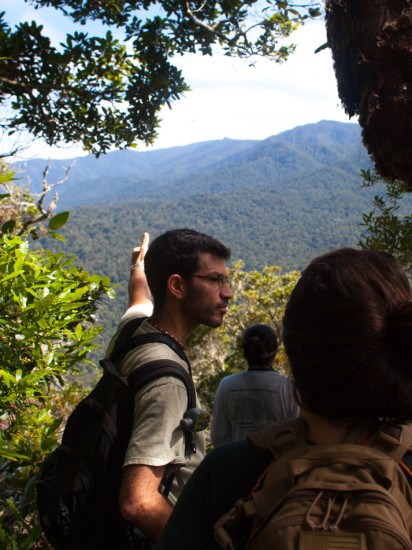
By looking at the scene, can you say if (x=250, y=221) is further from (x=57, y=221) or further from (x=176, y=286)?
(x=176, y=286)

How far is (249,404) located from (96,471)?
4.69 ft

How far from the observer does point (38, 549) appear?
6.14 feet

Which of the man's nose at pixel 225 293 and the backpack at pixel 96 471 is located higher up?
the man's nose at pixel 225 293

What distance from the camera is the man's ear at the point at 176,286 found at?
5.36 feet

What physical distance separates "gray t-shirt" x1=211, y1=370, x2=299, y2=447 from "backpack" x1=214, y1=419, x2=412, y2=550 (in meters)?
1.78

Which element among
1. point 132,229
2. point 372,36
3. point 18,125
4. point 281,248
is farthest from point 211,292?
point 132,229

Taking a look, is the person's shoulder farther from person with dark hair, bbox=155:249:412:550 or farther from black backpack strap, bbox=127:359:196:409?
black backpack strap, bbox=127:359:196:409

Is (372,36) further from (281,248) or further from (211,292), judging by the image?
(281,248)

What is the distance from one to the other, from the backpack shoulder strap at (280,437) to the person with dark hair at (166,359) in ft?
1.54

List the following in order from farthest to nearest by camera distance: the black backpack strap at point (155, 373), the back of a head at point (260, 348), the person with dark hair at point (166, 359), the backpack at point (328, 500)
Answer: the back of a head at point (260, 348), the black backpack strap at point (155, 373), the person with dark hair at point (166, 359), the backpack at point (328, 500)

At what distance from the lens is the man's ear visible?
1635mm

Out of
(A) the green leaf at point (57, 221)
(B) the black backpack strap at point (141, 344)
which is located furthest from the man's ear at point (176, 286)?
(A) the green leaf at point (57, 221)

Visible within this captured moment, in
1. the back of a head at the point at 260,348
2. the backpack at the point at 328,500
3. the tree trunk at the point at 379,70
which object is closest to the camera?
the backpack at the point at 328,500

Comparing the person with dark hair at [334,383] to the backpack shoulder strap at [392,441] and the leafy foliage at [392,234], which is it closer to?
the backpack shoulder strap at [392,441]
